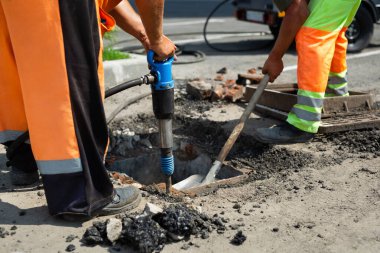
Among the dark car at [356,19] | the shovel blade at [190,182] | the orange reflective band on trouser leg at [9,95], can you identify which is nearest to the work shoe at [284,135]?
the shovel blade at [190,182]

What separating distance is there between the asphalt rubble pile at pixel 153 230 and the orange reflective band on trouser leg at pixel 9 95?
2.50ft

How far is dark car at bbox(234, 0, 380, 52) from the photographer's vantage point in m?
7.77

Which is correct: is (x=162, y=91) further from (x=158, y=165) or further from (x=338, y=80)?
(x=338, y=80)

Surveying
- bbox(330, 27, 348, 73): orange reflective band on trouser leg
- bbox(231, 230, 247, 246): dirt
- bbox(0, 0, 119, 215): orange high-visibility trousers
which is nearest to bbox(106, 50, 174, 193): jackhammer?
bbox(0, 0, 119, 215): orange high-visibility trousers

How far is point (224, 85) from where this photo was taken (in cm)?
573

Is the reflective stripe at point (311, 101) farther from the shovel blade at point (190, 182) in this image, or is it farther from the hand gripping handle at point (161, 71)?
the hand gripping handle at point (161, 71)

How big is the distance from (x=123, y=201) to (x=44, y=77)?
0.85m

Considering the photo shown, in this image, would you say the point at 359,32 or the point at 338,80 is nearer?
the point at 338,80

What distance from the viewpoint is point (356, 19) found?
7.84 meters

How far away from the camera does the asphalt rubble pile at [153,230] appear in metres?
2.57

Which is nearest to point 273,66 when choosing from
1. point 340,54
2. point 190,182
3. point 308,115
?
point 308,115

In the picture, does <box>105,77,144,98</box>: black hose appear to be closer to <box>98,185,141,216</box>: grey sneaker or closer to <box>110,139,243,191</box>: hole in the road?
<box>98,185,141,216</box>: grey sneaker

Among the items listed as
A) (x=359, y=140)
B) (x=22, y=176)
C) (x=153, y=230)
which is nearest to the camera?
(x=153, y=230)

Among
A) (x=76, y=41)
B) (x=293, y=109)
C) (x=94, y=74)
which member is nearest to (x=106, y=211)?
(x=94, y=74)
